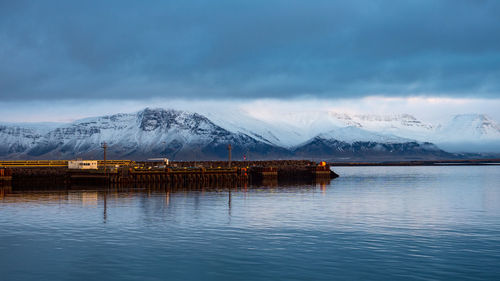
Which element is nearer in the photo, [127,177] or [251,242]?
[251,242]

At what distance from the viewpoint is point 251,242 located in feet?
165

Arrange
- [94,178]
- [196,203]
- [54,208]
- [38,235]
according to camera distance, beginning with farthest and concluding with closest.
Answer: [94,178] < [196,203] < [54,208] < [38,235]

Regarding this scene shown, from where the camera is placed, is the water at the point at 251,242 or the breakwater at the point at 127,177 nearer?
the water at the point at 251,242

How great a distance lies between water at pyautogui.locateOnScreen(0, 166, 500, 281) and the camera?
3925 cm

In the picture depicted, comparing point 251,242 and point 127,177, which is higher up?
point 127,177

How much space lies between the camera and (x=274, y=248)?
4712 cm

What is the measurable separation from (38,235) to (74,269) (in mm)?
16841

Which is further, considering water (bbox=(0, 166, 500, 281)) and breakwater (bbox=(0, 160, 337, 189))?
breakwater (bbox=(0, 160, 337, 189))

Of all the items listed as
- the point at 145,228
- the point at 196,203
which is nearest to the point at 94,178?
the point at 196,203

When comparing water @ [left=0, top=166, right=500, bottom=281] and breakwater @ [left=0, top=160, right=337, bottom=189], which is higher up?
breakwater @ [left=0, top=160, right=337, bottom=189]

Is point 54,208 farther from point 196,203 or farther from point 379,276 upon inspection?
point 379,276

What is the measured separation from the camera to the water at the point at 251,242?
39.2 m

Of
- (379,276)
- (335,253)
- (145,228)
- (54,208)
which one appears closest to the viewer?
(379,276)

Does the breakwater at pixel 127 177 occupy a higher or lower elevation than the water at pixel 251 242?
higher
